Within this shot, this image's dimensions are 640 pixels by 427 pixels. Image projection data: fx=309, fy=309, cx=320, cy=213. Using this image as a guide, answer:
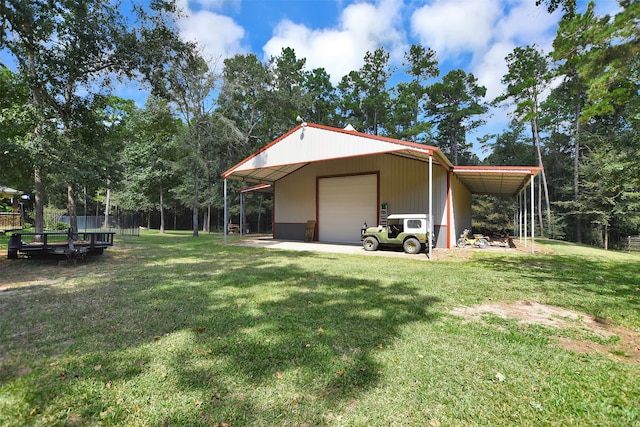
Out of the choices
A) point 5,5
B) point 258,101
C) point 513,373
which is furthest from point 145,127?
point 513,373

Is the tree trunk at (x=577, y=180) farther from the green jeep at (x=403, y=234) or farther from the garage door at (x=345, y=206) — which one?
the green jeep at (x=403, y=234)

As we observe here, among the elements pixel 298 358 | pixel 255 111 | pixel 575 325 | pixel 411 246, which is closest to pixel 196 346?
pixel 298 358

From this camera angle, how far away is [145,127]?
23984 millimetres

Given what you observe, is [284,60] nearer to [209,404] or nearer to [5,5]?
[5,5]

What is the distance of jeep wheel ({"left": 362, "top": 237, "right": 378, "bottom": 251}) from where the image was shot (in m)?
12.2

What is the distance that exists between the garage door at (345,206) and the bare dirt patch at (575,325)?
10.7 m

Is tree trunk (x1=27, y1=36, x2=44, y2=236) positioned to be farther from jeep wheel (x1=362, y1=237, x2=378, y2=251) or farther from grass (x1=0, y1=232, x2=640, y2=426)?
jeep wheel (x1=362, y1=237, x2=378, y2=251)

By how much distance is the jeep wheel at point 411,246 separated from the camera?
36.5 feet

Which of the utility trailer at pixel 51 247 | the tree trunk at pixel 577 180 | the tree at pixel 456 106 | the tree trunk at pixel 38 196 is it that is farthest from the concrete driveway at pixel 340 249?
the tree trunk at pixel 577 180

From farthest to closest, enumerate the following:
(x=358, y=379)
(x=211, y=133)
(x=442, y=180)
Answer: (x=211, y=133) < (x=442, y=180) < (x=358, y=379)

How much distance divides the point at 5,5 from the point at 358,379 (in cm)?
1165

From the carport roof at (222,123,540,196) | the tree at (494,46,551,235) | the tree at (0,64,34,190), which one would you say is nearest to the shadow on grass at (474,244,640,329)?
the carport roof at (222,123,540,196)

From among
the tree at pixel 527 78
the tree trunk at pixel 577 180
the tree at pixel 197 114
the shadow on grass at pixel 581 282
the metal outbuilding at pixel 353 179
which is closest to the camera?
the shadow on grass at pixel 581 282

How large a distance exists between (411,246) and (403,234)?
0.52 m
